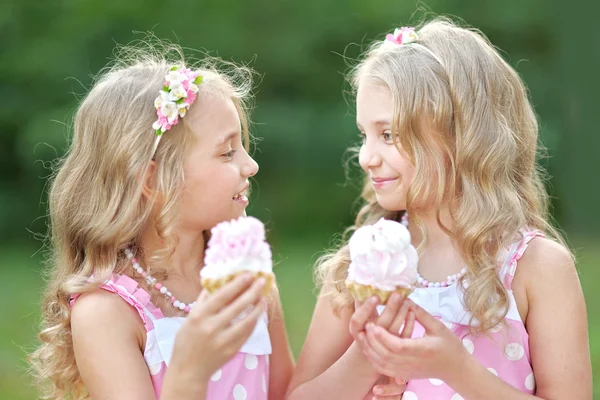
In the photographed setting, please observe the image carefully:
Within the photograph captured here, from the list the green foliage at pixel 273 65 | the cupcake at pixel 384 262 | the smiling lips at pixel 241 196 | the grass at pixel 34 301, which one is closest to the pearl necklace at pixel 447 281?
the cupcake at pixel 384 262

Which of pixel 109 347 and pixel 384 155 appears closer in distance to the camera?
pixel 109 347

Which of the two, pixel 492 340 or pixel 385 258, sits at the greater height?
pixel 385 258

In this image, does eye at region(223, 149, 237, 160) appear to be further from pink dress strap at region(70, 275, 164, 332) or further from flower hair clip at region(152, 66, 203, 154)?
pink dress strap at region(70, 275, 164, 332)

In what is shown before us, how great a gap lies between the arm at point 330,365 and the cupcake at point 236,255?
0.70 m

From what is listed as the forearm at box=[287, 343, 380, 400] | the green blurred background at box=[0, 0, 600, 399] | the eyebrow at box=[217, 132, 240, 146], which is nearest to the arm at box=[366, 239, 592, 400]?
the forearm at box=[287, 343, 380, 400]

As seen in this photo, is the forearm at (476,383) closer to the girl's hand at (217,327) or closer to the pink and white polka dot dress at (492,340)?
the pink and white polka dot dress at (492,340)

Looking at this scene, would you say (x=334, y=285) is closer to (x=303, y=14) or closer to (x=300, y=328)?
(x=300, y=328)

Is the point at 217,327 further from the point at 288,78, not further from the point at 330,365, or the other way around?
the point at 288,78

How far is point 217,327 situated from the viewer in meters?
2.69

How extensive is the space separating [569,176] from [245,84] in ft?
25.5

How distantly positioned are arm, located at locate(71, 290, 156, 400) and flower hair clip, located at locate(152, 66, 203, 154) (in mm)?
632

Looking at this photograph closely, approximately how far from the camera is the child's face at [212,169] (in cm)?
343

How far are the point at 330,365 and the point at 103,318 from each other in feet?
3.05

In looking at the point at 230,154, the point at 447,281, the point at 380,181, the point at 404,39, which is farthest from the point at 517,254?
the point at 230,154
